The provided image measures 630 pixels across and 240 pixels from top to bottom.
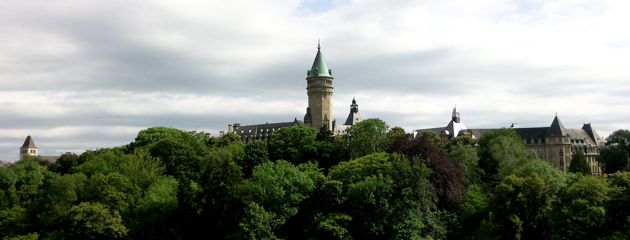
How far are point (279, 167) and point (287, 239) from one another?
580 centimetres

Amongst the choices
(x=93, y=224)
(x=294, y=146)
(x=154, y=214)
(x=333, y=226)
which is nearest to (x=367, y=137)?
(x=294, y=146)

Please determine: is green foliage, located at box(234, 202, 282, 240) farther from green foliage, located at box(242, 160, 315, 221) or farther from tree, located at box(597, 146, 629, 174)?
tree, located at box(597, 146, 629, 174)

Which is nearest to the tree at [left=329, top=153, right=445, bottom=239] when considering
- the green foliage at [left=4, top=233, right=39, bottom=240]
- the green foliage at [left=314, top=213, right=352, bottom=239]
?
the green foliage at [left=314, top=213, right=352, bottom=239]

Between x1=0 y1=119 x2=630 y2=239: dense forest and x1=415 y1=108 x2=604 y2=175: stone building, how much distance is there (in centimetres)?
5844

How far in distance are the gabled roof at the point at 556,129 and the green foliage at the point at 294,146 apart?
59172 millimetres

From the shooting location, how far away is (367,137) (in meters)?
70.4

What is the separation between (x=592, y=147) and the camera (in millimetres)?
127250

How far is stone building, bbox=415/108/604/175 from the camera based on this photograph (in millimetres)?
117312

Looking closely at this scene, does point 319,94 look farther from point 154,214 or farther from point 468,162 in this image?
point 154,214

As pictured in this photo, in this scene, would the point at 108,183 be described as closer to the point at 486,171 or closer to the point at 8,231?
the point at 8,231

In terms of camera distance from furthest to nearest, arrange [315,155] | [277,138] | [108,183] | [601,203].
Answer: [277,138], [315,155], [108,183], [601,203]

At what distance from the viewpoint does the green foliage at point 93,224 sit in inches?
2024

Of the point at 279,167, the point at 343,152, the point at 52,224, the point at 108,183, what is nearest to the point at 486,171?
the point at 343,152

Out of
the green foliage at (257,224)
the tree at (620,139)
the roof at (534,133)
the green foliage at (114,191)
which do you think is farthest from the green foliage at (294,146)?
the roof at (534,133)
